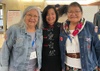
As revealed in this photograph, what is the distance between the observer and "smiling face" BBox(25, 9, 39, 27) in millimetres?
1679

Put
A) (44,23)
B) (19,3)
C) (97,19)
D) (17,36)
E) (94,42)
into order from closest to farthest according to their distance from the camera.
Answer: (17,36) → (94,42) → (44,23) → (97,19) → (19,3)

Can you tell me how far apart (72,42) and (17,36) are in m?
0.62

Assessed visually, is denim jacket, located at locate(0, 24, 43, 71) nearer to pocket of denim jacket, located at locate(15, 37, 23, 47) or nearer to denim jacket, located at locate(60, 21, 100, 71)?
pocket of denim jacket, located at locate(15, 37, 23, 47)

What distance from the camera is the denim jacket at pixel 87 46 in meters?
1.71

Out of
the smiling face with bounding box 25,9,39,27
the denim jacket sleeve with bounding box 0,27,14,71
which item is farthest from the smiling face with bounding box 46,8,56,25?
the denim jacket sleeve with bounding box 0,27,14,71

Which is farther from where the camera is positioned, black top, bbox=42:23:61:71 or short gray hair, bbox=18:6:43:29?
black top, bbox=42:23:61:71

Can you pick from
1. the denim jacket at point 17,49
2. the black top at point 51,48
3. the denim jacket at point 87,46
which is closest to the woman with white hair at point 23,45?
the denim jacket at point 17,49

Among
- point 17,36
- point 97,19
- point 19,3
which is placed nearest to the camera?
point 17,36

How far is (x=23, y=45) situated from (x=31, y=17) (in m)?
0.32

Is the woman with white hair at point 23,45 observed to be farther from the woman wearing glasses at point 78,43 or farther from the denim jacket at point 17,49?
the woman wearing glasses at point 78,43

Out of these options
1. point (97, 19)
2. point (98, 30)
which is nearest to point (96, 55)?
point (98, 30)

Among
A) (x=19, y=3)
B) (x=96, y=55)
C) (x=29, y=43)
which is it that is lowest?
(x=96, y=55)

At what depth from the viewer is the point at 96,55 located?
1.83 meters

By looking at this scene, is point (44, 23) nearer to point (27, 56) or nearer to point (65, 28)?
point (65, 28)
